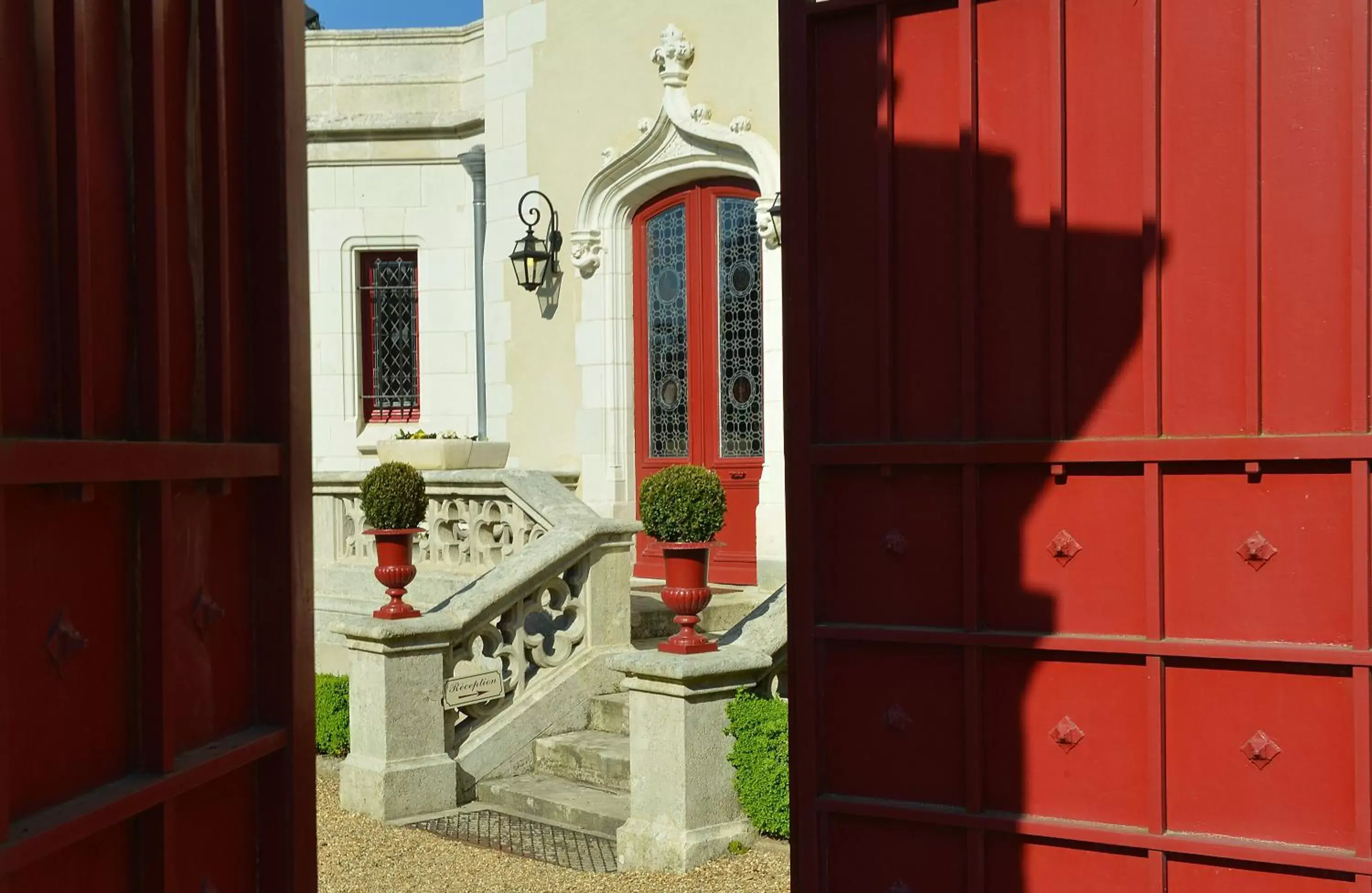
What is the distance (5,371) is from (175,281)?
1.73ft

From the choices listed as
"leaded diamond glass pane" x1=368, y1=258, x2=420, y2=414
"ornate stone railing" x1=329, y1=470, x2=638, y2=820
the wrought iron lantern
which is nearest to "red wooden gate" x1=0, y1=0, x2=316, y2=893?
"ornate stone railing" x1=329, y1=470, x2=638, y2=820

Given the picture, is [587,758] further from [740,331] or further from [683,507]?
[740,331]

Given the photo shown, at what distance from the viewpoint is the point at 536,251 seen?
1074cm

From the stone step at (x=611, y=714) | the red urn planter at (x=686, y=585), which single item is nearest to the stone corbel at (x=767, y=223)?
the red urn planter at (x=686, y=585)

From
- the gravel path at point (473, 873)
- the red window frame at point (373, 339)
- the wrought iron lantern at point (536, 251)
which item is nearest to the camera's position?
the gravel path at point (473, 873)

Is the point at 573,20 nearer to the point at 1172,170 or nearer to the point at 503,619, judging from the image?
the point at 503,619

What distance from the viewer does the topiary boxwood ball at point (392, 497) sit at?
7.77 metres

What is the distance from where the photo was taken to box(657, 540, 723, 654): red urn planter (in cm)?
645

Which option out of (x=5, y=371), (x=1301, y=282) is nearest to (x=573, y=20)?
(x=1301, y=282)

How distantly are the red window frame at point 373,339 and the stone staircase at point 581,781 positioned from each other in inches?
221

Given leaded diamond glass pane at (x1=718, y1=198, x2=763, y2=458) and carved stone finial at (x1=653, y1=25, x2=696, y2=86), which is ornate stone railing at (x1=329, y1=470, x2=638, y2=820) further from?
carved stone finial at (x1=653, y1=25, x2=696, y2=86)

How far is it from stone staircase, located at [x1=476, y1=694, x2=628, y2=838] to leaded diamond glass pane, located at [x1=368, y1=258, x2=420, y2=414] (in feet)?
18.7

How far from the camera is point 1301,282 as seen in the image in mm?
3092

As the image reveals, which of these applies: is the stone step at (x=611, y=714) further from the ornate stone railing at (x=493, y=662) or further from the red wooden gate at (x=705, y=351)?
the red wooden gate at (x=705, y=351)
